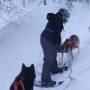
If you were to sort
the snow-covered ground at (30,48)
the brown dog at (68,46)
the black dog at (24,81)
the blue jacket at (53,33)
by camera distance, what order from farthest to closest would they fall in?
the brown dog at (68,46) < the snow-covered ground at (30,48) < the blue jacket at (53,33) < the black dog at (24,81)

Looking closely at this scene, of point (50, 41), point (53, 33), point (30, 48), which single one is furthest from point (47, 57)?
point (30, 48)

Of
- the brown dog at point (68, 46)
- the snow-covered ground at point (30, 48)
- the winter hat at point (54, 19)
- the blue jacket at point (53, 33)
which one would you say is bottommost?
the snow-covered ground at point (30, 48)

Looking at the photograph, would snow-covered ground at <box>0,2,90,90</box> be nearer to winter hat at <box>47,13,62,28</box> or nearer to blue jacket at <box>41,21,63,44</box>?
blue jacket at <box>41,21,63,44</box>

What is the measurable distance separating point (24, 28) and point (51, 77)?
859 cm

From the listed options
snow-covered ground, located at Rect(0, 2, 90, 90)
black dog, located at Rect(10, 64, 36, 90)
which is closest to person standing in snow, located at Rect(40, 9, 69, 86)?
snow-covered ground, located at Rect(0, 2, 90, 90)

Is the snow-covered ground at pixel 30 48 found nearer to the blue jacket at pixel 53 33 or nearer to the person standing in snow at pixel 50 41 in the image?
the person standing in snow at pixel 50 41

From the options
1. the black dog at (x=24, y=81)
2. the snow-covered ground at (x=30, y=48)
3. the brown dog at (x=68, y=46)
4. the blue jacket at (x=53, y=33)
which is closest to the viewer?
the black dog at (x=24, y=81)

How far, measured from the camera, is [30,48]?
1284cm

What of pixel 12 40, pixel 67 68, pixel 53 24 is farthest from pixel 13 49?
pixel 53 24

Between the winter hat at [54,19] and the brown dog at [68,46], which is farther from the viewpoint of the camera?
the brown dog at [68,46]

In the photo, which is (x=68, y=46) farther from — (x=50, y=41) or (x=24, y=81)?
(x=24, y=81)

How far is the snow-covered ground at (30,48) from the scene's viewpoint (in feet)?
Answer: 28.4

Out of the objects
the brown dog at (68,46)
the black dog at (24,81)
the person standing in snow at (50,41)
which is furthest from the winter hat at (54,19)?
the black dog at (24,81)

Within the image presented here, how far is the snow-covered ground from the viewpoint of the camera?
28.4 ft
